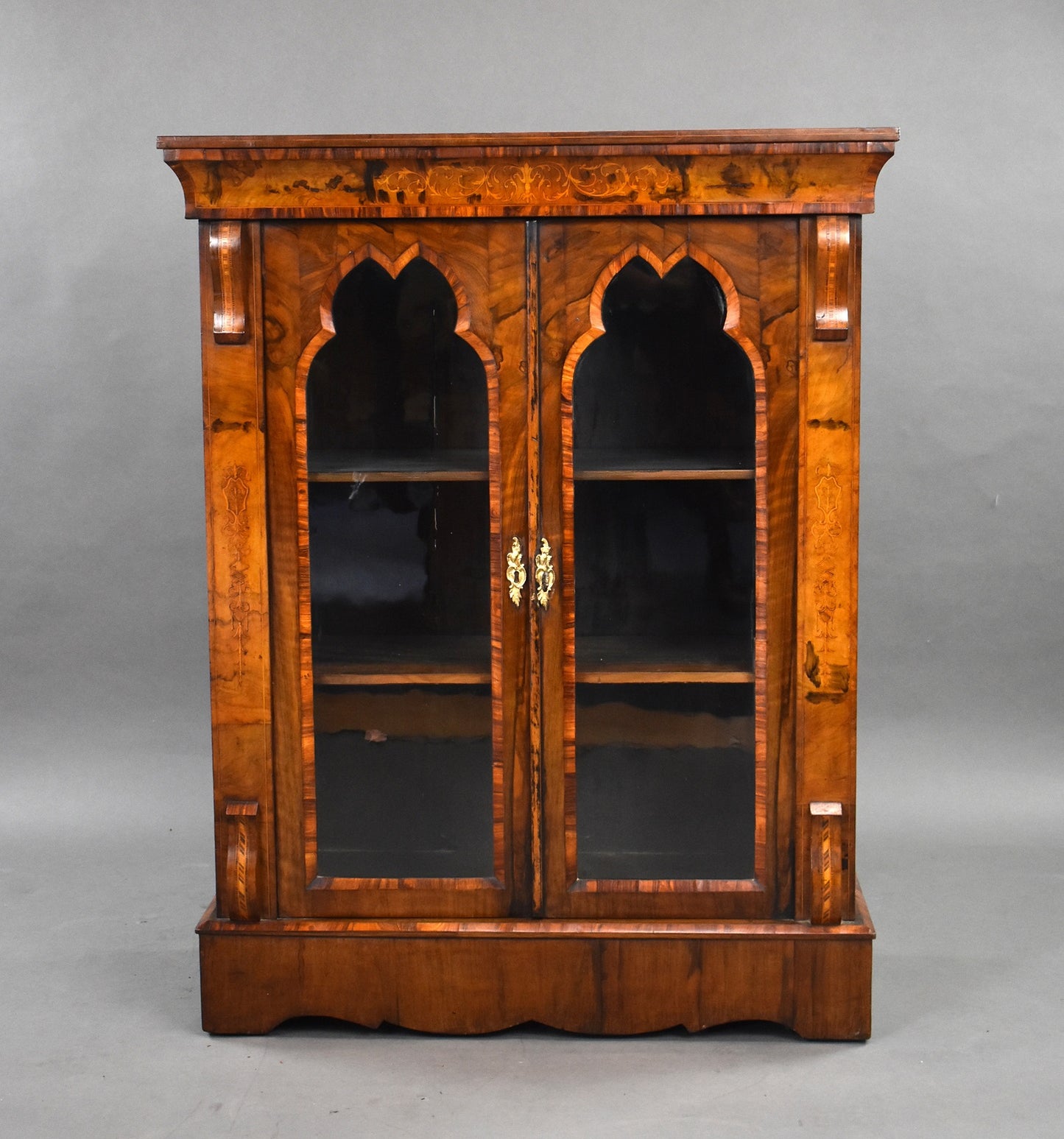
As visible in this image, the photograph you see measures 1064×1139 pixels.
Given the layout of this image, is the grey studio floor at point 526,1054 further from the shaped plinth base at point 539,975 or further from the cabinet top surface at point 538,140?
the cabinet top surface at point 538,140

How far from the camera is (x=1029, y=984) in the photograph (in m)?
3.24

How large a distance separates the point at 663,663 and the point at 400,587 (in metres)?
0.53

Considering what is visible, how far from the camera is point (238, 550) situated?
9.78 feet

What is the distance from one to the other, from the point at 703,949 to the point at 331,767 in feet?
2.60

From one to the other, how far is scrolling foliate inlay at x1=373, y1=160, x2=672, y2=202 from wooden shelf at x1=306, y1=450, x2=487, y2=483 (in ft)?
1.57

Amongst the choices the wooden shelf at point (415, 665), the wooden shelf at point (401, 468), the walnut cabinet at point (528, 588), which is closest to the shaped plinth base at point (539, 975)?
the walnut cabinet at point (528, 588)

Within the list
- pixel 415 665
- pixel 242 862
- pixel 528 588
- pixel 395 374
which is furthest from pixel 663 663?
pixel 242 862

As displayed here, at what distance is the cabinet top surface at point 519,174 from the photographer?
284 centimetres

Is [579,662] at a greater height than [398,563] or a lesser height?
lesser

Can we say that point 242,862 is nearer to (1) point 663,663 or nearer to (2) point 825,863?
(1) point 663,663

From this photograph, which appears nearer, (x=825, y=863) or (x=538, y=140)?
(x=538, y=140)

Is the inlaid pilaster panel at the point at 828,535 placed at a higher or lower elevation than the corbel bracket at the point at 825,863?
higher

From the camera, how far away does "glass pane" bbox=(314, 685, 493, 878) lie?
10.0ft

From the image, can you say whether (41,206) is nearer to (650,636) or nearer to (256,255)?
(256,255)
